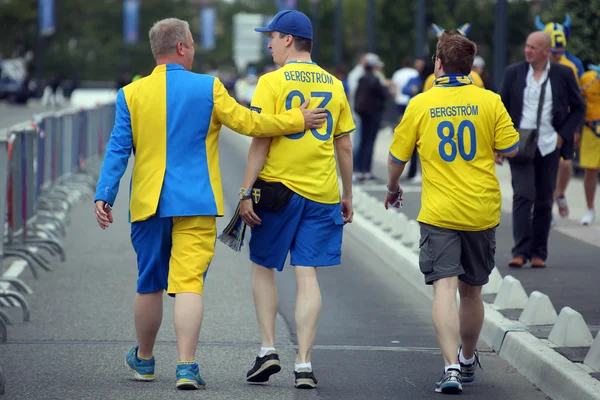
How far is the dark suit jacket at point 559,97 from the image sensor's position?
33.1 ft

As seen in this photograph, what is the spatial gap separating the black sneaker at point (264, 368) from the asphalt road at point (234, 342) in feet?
0.25

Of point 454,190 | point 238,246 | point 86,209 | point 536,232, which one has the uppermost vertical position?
point 454,190

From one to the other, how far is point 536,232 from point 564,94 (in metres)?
1.15

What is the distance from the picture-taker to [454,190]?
245 inches

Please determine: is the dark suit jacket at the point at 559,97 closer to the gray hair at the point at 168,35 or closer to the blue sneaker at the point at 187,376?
the gray hair at the point at 168,35

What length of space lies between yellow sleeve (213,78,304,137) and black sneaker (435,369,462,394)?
140cm

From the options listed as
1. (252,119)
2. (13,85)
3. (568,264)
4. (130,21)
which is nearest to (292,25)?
(252,119)

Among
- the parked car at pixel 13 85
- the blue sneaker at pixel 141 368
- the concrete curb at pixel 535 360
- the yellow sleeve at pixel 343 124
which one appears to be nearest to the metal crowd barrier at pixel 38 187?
the blue sneaker at pixel 141 368

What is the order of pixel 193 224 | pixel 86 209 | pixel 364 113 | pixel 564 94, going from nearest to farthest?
1. pixel 193 224
2. pixel 564 94
3. pixel 86 209
4. pixel 364 113

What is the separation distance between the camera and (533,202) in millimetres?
10117

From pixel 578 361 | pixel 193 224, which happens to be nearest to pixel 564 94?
pixel 578 361

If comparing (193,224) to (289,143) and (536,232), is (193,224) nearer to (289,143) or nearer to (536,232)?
(289,143)

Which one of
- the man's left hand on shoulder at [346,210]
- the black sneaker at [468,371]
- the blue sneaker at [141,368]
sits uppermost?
the man's left hand on shoulder at [346,210]

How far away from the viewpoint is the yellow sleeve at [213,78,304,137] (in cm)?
609
